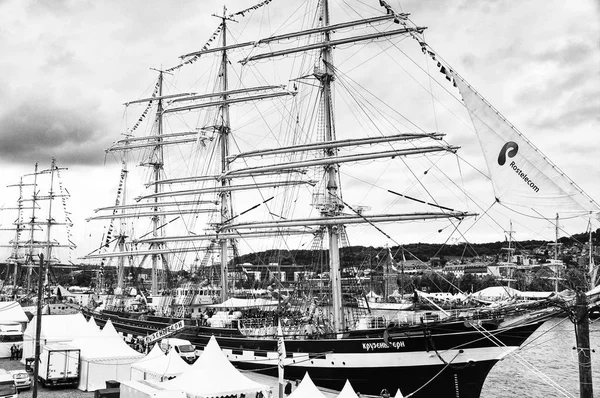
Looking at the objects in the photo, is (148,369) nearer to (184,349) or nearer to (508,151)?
(184,349)

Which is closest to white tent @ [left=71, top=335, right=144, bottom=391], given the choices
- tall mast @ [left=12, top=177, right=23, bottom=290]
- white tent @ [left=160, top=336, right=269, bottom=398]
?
white tent @ [left=160, top=336, right=269, bottom=398]

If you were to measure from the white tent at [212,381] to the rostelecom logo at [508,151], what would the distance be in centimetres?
1141

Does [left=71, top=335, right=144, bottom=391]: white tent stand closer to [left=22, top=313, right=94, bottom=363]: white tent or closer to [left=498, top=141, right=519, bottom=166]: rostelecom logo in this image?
[left=22, top=313, right=94, bottom=363]: white tent

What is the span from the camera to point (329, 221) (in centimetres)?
3058

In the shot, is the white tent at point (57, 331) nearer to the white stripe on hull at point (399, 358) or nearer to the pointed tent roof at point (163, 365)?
the pointed tent roof at point (163, 365)

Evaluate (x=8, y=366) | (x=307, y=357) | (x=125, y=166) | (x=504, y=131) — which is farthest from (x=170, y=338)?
(x=125, y=166)

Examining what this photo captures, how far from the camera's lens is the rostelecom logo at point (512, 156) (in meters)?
15.0

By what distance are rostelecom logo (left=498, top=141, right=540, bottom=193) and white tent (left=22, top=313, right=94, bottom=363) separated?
78.9 feet

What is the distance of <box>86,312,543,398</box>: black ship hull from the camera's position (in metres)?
24.5

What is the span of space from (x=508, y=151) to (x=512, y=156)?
179 millimetres

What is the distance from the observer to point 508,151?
50.9 ft

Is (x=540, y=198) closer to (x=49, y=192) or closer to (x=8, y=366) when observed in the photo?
(x=8, y=366)

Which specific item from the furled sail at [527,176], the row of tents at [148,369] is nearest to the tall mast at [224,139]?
the row of tents at [148,369]

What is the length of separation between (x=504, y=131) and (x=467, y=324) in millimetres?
10604
